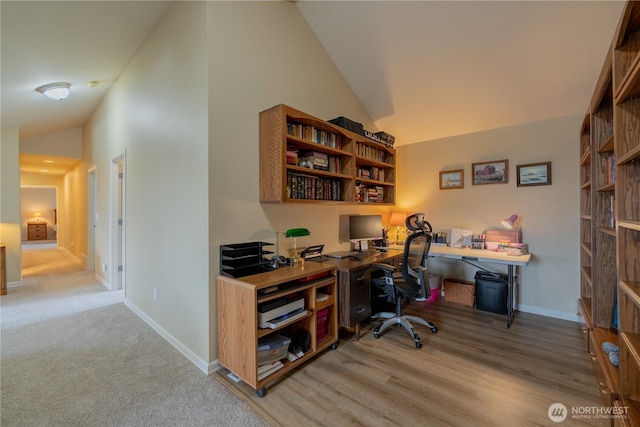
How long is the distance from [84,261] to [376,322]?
244 inches

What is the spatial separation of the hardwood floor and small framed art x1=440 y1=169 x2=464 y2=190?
1846 mm

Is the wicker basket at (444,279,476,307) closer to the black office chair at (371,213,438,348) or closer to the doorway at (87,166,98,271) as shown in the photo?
the black office chair at (371,213,438,348)

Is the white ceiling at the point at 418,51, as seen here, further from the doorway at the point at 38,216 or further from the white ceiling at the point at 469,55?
the doorway at the point at 38,216

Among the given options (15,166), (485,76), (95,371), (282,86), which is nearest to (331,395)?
(95,371)

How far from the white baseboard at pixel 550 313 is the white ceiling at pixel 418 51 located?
219cm

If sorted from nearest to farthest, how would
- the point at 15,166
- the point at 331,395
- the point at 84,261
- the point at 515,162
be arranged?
the point at 331,395
the point at 515,162
the point at 15,166
the point at 84,261

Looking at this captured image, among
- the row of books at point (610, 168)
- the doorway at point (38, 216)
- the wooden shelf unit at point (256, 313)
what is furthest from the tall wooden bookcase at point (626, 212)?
the doorway at point (38, 216)

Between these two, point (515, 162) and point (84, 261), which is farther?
point (84, 261)

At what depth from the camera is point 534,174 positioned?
3.14m

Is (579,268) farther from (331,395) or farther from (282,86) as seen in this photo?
(282,86)

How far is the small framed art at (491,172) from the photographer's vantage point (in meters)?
3.33

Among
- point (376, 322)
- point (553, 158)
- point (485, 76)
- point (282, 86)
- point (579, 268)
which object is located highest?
point (485, 76)

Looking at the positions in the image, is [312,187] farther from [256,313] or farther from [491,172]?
[491,172]

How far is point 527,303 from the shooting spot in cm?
321
